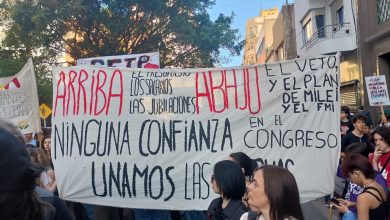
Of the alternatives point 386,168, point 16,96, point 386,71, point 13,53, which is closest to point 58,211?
point 386,168

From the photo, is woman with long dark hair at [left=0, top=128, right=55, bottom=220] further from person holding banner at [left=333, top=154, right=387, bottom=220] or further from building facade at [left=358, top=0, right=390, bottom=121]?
building facade at [left=358, top=0, right=390, bottom=121]

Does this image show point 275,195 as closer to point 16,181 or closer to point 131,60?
point 16,181

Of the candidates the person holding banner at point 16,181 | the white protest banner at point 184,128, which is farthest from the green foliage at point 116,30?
the person holding banner at point 16,181

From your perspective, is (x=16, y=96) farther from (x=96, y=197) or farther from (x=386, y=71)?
(x=386, y=71)

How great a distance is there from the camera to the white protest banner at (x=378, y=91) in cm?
794

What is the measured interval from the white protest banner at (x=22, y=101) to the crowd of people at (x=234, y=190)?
49 centimetres

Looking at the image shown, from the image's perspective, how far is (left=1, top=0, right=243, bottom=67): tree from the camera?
22562 millimetres

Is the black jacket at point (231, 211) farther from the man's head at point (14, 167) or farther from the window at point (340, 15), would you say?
the window at point (340, 15)

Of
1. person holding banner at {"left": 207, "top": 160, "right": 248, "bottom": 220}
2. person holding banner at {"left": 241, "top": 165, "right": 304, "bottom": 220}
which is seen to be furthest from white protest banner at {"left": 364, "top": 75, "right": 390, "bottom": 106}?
person holding banner at {"left": 241, "top": 165, "right": 304, "bottom": 220}

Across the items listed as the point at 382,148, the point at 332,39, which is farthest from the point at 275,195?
the point at 332,39

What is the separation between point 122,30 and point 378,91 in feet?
55.3

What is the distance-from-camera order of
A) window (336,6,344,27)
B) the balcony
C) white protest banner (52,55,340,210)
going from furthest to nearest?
window (336,6,344,27)
the balcony
white protest banner (52,55,340,210)

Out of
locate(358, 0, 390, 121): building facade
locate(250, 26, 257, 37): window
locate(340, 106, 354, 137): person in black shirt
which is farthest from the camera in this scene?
locate(250, 26, 257, 37): window

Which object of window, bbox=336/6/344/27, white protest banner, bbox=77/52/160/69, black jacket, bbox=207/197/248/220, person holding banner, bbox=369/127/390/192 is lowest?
black jacket, bbox=207/197/248/220
